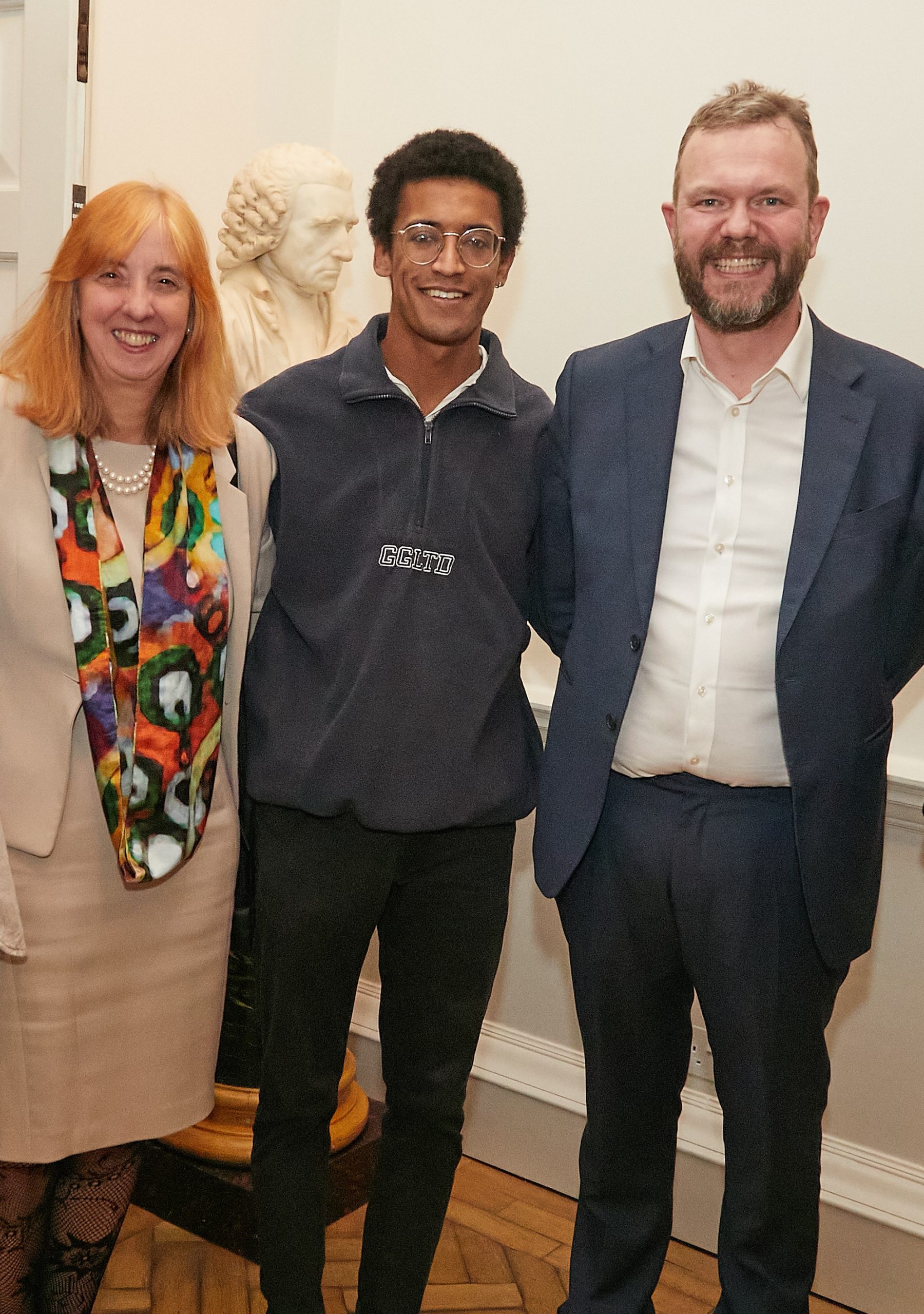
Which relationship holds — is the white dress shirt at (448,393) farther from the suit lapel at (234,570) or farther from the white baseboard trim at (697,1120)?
the white baseboard trim at (697,1120)

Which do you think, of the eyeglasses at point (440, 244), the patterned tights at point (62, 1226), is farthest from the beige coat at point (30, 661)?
the eyeglasses at point (440, 244)

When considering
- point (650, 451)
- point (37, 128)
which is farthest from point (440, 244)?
point (37, 128)

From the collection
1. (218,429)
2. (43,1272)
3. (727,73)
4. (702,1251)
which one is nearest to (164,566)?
(218,429)

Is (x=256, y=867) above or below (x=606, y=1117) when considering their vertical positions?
above

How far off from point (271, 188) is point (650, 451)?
3.34 ft

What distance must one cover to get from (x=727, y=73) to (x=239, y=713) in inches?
68.4

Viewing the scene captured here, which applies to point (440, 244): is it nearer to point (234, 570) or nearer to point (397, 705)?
point (234, 570)

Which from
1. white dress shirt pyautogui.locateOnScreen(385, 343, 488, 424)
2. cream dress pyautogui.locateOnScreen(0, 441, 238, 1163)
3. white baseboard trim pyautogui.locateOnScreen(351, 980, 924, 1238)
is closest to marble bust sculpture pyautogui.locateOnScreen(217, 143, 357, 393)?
white dress shirt pyautogui.locateOnScreen(385, 343, 488, 424)

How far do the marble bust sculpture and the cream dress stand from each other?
2.29ft

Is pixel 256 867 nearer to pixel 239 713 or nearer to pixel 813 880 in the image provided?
pixel 239 713

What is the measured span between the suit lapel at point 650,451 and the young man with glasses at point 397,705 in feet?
0.65

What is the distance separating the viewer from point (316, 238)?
2.54 metres

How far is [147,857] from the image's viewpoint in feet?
6.15

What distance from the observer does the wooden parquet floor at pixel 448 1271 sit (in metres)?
2.53
